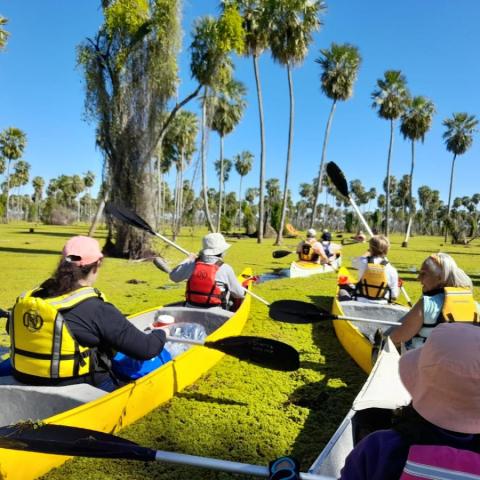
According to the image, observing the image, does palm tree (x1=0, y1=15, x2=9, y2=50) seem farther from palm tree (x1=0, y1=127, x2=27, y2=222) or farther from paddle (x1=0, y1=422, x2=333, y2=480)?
palm tree (x1=0, y1=127, x2=27, y2=222)

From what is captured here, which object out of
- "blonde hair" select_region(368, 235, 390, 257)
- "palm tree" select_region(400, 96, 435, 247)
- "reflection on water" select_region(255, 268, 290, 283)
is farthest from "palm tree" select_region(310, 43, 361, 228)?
"blonde hair" select_region(368, 235, 390, 257)

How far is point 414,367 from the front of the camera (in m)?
1.49

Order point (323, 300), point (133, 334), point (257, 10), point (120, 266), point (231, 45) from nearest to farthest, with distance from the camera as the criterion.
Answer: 1. point (133, 334)
2. point (323, 300)
3. point (120, 266)
4. point (231, 45)
5. point (257, 10)

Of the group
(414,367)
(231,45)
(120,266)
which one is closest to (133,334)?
(414,367)

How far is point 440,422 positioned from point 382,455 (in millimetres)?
237

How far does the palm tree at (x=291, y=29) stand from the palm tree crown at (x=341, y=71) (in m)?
4.99

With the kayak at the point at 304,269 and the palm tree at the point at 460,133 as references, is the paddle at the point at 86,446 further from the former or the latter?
the palm tree at the point at 460,133

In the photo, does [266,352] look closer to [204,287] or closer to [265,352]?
[265,352]

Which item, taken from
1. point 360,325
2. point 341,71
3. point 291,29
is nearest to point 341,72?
point 341,71

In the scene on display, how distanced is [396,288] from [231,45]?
1412 centimetres

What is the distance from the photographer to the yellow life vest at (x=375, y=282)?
20.9 feet

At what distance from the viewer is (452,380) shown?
1320mm

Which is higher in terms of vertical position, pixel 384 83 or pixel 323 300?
pixel 384 83

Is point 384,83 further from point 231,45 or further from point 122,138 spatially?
point 122,138
